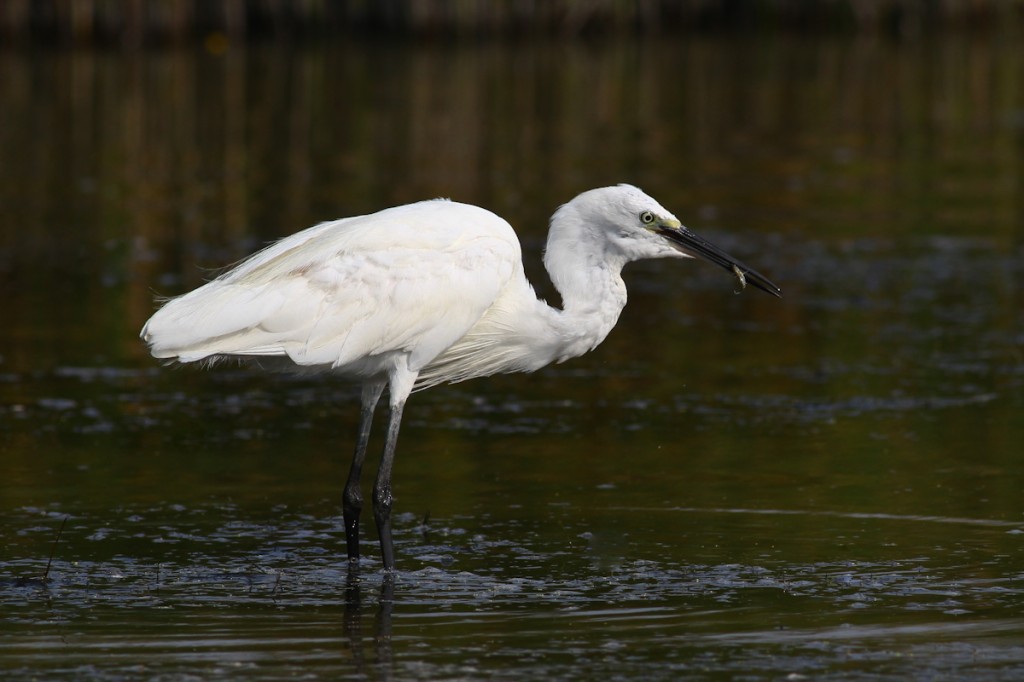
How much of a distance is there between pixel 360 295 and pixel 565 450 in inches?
75.1

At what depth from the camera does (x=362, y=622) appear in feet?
20.2

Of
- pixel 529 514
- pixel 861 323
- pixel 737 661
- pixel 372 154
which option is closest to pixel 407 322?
pixel 529 514

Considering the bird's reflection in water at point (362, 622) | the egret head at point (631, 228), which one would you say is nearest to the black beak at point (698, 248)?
the egret head at point (631, 228)

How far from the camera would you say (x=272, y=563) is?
695cm

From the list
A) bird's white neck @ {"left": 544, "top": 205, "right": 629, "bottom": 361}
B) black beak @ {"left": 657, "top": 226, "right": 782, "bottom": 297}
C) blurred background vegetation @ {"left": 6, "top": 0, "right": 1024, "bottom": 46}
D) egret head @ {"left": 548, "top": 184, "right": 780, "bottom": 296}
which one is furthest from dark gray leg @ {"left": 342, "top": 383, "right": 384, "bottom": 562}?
blurred background vegetation @ {"left": 6, "top": 0, "right": 1024, "bottom": 46}

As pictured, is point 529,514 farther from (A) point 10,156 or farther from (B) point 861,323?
(A) point 10,156

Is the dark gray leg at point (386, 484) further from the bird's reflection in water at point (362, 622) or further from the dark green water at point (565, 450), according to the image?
the bird's reflection in water at point (362, 622)

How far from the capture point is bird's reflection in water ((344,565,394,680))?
18.5 ft

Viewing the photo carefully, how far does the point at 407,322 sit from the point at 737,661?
2.32 meters

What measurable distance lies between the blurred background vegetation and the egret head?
Answer: 2517cm

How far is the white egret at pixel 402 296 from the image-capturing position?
23.7 ft

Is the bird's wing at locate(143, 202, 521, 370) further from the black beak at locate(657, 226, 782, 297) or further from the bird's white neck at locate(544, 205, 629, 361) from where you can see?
the black beak at locate(657, 226, 782, 297)

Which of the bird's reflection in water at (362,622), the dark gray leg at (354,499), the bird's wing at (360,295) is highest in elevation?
the bird's wing at (360,295)

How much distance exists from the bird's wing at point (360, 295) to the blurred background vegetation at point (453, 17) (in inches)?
988
